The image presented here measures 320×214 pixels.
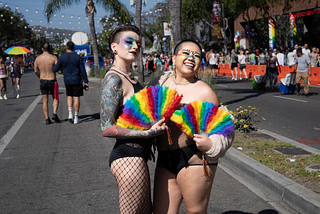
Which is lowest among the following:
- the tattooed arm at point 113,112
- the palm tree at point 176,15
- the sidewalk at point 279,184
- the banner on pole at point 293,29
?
the sidewalk at point 279,184

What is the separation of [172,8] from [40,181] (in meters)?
6.41

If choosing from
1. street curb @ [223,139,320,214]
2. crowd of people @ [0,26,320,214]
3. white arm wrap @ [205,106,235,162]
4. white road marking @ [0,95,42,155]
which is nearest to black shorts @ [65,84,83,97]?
white road marking @ [0,95,42,155]

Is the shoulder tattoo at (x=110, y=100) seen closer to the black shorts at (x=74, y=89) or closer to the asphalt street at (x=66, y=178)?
the asphalt street at (x=66, y=178)

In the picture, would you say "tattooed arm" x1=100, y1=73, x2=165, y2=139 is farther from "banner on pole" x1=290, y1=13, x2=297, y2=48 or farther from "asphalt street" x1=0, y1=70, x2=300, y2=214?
"banner on pole" x1=290, y1=13, x2=297, y2=48

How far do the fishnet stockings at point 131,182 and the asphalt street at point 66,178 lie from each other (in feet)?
5.50

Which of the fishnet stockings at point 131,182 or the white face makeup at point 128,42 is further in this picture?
the white face makeup at point 128,42

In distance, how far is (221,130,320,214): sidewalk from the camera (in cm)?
356

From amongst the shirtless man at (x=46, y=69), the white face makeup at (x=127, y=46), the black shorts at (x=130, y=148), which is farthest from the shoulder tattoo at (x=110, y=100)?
the shirtless man at (x=46, y=69)

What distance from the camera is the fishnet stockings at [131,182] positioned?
7.32ft

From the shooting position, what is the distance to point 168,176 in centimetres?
241

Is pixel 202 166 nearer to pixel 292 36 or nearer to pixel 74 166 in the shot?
pixel 74 166

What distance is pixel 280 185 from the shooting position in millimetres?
4039

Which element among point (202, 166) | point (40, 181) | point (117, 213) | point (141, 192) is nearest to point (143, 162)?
point (141, 192)

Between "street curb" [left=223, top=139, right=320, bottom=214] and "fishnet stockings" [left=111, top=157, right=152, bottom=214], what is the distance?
2146 mm
